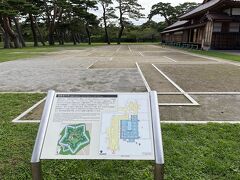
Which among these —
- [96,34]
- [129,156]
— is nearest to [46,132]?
[129,156]

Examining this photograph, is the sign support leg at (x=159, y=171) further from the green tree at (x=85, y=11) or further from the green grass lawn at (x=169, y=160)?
the green tree at (x=85, y=11)

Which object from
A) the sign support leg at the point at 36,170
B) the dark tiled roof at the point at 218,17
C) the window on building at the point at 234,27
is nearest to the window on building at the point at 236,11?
the dark tiled roof at the point at 218,17

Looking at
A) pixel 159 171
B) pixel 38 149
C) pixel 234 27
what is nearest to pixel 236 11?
pixel 234 27

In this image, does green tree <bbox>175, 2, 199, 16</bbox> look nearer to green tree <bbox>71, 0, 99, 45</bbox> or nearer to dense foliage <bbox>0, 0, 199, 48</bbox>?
dense foliage <bbox>0, 0, 199, 48</bbox>

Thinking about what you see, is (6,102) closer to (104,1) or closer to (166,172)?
(166,172)

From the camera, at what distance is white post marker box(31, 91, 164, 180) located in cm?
209

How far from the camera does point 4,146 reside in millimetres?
3309

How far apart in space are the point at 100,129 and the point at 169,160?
1.18m

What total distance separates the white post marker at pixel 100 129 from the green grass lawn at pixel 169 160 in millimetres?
708

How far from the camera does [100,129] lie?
89.0 inches

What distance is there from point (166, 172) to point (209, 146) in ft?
2.98

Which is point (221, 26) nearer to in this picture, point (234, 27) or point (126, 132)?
point (234, 27)

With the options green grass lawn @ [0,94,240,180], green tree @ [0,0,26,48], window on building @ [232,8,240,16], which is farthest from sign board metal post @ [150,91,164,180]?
green tree @ [0,0,26,48]

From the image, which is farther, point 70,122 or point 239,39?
point 239,39
